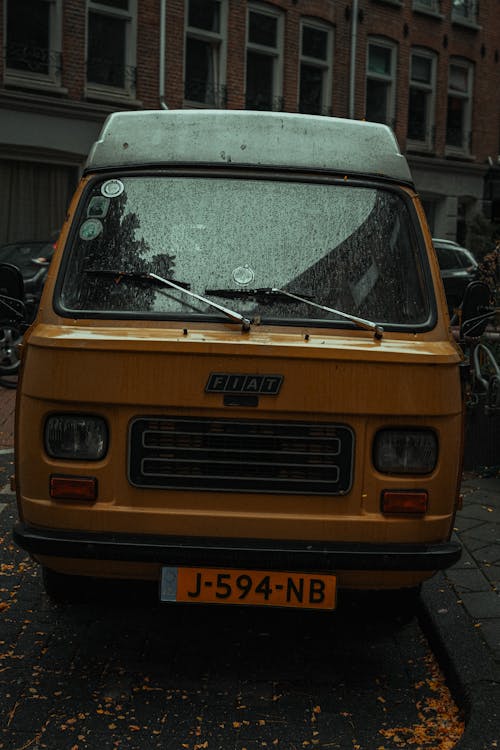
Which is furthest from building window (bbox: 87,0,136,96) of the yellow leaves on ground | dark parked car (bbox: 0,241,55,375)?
the yellow leaves on ground

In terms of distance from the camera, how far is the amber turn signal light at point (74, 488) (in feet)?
12.8

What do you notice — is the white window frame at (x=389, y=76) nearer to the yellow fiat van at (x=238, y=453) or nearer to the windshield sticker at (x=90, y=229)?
the windshield sticker at (x=90, y=229)

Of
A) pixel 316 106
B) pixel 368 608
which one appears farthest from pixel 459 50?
pixel 368 608

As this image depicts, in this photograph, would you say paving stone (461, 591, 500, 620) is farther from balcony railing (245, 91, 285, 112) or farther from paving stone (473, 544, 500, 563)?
balcony railing (245, 91, 285, 112)

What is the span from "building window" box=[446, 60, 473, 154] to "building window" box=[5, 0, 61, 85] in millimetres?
14195

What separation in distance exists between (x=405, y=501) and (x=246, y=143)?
6.29 feet

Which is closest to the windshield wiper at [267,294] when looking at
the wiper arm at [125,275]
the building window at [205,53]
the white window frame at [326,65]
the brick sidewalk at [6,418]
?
the wiper arm at [125,275]

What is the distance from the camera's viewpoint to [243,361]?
3832 mm

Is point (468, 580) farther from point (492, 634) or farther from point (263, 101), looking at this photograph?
point (263, 101)

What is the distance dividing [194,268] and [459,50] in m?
29.3

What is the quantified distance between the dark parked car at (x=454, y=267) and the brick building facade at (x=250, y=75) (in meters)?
1.38

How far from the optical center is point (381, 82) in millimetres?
29172

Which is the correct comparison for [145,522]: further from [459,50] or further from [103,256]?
[459,50]

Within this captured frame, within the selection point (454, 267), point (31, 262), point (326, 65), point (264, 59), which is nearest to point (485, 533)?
point (31, 262)
